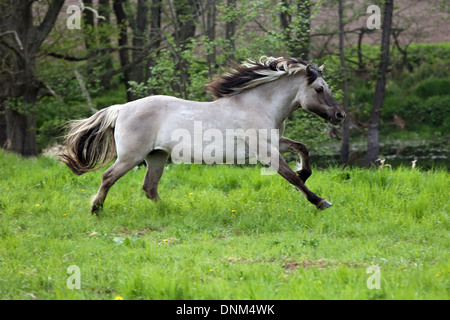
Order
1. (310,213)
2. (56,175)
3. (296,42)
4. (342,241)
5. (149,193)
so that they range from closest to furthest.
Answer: (342,241), (310,213), (149,193), (56,175), (296,42)

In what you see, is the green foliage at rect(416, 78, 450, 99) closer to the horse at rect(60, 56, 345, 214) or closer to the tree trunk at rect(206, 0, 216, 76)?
the tree trunk at rect(206, 0, 216, 76)

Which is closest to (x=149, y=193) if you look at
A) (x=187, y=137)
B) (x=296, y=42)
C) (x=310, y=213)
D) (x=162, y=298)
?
(x=187, y=137)

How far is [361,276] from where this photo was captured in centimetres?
459

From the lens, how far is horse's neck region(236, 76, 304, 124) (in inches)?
290

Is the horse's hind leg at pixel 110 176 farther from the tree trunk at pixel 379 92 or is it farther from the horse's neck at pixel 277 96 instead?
the tree trunk at pixel 379 92

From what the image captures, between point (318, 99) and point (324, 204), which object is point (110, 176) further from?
point (318, 99)

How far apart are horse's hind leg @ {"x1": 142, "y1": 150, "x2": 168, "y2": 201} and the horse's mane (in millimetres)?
1233

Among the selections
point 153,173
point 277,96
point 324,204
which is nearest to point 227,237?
point 324,204

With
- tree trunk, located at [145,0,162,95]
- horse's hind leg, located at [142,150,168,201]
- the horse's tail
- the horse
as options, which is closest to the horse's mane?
the horse

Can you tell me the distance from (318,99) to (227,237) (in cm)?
228

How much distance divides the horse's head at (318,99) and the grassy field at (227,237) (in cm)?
119

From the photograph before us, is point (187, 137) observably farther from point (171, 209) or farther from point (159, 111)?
point (171, 209)

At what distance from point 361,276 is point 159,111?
3.79 meters

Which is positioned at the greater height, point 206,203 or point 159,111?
point 159,111
